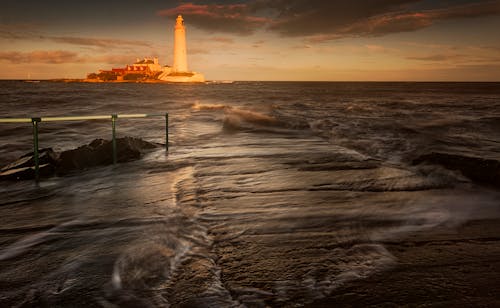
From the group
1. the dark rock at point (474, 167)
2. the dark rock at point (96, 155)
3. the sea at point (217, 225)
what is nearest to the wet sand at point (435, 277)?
the sea at point (217, 225)

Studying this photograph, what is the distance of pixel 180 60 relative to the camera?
166625 millimetres

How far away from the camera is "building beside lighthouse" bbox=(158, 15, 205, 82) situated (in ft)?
504

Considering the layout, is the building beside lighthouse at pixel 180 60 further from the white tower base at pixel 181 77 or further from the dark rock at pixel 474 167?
the dark rock at pixel 474 167

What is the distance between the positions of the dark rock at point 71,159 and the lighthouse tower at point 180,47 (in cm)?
15534

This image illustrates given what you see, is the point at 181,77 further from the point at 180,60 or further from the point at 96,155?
the point at 96,155

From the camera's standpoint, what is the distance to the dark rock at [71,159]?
283 inches

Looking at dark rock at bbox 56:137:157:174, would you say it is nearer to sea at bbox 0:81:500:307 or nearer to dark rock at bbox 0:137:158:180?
dark rock at bbox 0:137:158:180

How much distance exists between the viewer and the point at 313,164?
8602 mm

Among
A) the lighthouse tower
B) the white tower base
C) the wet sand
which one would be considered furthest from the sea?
the white tower base

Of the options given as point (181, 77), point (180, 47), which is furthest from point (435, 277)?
point (181, 77)

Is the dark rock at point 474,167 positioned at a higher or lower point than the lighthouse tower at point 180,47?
lower

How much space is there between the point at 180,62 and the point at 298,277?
17431 centimetres

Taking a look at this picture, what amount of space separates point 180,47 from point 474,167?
164281 mm

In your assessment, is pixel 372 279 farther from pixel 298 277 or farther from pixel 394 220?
pixel 394 220
